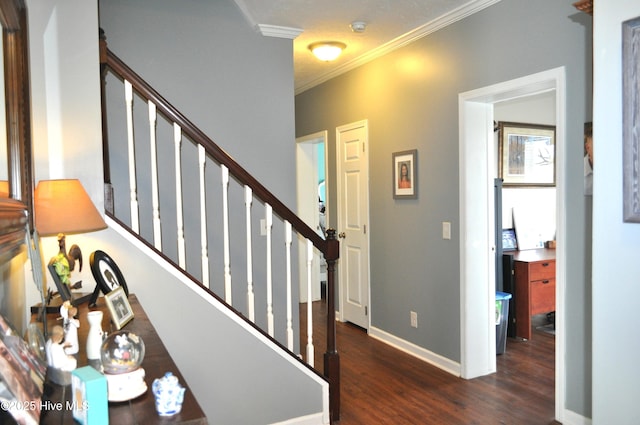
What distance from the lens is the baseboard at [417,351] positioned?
11.4 ft

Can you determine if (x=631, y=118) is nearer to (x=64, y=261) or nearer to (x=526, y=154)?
(x=64, y=261)

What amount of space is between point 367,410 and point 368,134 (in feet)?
8.21

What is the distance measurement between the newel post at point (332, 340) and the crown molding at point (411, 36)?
6.08 feet

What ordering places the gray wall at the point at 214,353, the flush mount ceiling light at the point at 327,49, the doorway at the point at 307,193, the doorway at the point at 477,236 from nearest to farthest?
the gray wall at the point at 214,353
the doorway at the point at 477,236
the flush mount ceiling light at the point at 327,49
the doorway at the point at 307,193

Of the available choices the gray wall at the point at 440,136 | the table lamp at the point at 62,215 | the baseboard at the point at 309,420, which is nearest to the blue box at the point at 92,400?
the table lamp at the point at 62,215

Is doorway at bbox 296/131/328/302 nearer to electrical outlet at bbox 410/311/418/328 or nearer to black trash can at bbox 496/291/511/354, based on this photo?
electrical outlet at bbox 410/311/418/328

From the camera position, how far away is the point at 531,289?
162 inches

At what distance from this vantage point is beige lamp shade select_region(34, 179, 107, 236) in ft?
5.42

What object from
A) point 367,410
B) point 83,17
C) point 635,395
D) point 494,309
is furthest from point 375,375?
point 83,17

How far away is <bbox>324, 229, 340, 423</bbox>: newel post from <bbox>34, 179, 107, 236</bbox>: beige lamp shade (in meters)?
1.31

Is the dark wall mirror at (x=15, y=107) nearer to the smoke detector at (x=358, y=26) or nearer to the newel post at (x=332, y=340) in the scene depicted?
the newel post at (x=332, y=340)

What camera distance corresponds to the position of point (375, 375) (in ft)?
11.4

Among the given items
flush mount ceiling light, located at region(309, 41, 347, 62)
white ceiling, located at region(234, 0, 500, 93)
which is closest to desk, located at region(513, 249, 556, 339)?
→ white ceiling, located at region(234, 0, 500, 93)

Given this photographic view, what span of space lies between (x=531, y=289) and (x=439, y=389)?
1512mm
